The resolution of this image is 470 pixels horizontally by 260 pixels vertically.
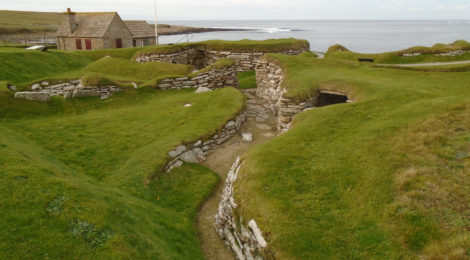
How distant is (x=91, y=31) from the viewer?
40.3 metres


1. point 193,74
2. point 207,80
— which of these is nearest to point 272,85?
point 207,80

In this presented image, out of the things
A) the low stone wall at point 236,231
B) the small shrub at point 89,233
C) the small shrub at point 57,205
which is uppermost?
the small shrub at point 57,205

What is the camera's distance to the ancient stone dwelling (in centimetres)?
4019

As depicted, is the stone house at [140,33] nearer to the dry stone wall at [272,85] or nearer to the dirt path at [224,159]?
the dry stone wall at [272,85]

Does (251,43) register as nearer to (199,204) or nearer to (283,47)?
(283,47)

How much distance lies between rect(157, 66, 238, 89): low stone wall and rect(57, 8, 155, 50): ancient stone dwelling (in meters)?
24.3

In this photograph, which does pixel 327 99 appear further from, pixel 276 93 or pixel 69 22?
pixel 69 22

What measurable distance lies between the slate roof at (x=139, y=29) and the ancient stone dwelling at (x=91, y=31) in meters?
3.26

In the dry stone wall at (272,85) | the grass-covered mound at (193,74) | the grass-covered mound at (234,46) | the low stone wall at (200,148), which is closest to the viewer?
the low stone wall at (200,148)

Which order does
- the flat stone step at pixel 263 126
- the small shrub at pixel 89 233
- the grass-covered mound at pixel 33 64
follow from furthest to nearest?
the grass-covered mound at pixel 33 64
the flat stone step at pixel 263 126
the small shrub at pixel 89 233

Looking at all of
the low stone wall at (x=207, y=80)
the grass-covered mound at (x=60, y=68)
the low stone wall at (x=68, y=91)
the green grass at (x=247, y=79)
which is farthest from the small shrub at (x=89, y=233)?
the green grass at (x=247, y=79)

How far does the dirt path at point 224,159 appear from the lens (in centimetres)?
902

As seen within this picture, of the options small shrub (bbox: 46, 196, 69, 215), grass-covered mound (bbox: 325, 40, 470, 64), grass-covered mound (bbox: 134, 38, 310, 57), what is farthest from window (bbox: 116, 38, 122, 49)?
small shrub (bbox: 46, 196, 69, 215)

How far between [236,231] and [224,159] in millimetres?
5313
